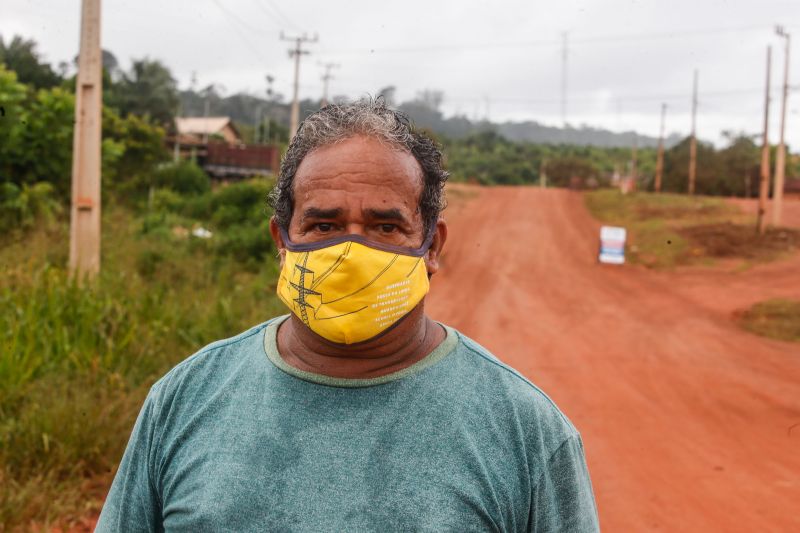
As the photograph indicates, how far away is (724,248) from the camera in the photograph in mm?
17547

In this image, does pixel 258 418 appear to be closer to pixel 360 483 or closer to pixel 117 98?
pixel 360 483

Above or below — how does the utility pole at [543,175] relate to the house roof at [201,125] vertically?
below

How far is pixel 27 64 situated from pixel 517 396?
24113 millimetres

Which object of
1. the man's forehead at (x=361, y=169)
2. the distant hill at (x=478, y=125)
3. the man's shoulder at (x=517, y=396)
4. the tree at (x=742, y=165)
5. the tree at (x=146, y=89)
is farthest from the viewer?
the distant hill at (x=478, y=125)

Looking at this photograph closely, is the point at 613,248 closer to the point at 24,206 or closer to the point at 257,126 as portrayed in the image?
the point at 24,206

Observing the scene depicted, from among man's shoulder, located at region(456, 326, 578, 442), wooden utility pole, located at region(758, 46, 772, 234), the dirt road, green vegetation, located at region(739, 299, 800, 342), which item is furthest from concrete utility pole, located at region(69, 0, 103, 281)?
wooden utility pole, located at region(758, 46, 772, 234)

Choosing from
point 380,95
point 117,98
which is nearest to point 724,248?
point 380,95

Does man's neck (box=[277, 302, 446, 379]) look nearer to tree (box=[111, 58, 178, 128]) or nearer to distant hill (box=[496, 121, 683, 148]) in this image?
tree (box=[111, 58, 178, 128])

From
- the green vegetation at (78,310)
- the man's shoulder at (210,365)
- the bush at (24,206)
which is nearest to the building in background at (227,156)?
the green vegetation at (78,310)

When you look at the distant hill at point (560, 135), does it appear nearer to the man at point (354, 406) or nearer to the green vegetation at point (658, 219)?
the green vegetation at point (658, 219)

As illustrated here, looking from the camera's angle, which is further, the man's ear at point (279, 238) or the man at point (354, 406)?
the man's ear at point (279, 238)

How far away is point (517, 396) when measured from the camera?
159 cm

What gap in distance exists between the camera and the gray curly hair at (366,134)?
1727mm

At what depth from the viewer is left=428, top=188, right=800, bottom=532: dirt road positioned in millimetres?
4887
